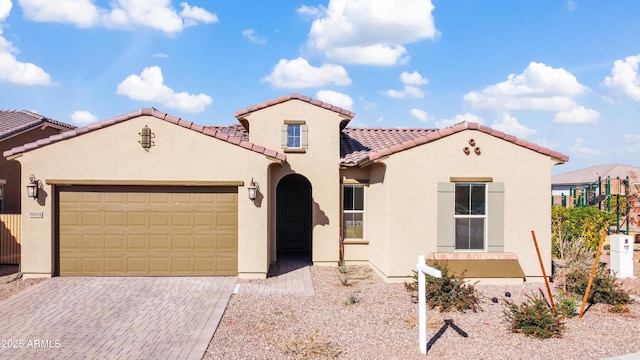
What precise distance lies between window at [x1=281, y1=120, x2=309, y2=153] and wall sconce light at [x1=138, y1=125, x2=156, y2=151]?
Result: 3.94 metres

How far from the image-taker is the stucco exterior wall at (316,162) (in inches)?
522

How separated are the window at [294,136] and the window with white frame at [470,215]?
4856 mm

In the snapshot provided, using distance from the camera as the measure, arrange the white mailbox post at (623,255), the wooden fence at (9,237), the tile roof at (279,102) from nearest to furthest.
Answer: the white mailbox post at (623,255)
the wooden fence at (9,237)
the tile roof at (279,102)

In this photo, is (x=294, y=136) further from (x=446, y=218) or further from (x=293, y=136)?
(x=446, y=218)

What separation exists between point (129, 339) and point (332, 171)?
786cm

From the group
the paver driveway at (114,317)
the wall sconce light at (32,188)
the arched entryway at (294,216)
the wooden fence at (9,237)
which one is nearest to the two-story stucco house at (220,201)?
the wall sconce light at (32,188)

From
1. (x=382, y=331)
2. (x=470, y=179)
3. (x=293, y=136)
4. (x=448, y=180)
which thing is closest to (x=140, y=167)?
(x=293, y=136)

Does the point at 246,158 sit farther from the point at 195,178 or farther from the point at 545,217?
the point at 545,217

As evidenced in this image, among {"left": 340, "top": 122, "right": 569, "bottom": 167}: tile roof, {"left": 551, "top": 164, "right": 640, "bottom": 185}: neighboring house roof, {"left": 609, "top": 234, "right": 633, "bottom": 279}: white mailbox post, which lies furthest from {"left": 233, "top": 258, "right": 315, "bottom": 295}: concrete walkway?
{"left": 551, "top": 164, "right": 640, "bottom": 185}: neighboring house roof

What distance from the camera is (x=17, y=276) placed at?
11016 mm

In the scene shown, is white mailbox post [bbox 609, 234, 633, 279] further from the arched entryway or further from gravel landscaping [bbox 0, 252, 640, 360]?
the arched entryway

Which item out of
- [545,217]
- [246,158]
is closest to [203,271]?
[246,158]

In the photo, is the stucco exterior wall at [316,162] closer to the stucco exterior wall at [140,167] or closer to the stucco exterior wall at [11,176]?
the stucco exterior wall at [140,167]

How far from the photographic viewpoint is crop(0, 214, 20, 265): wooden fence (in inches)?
498
